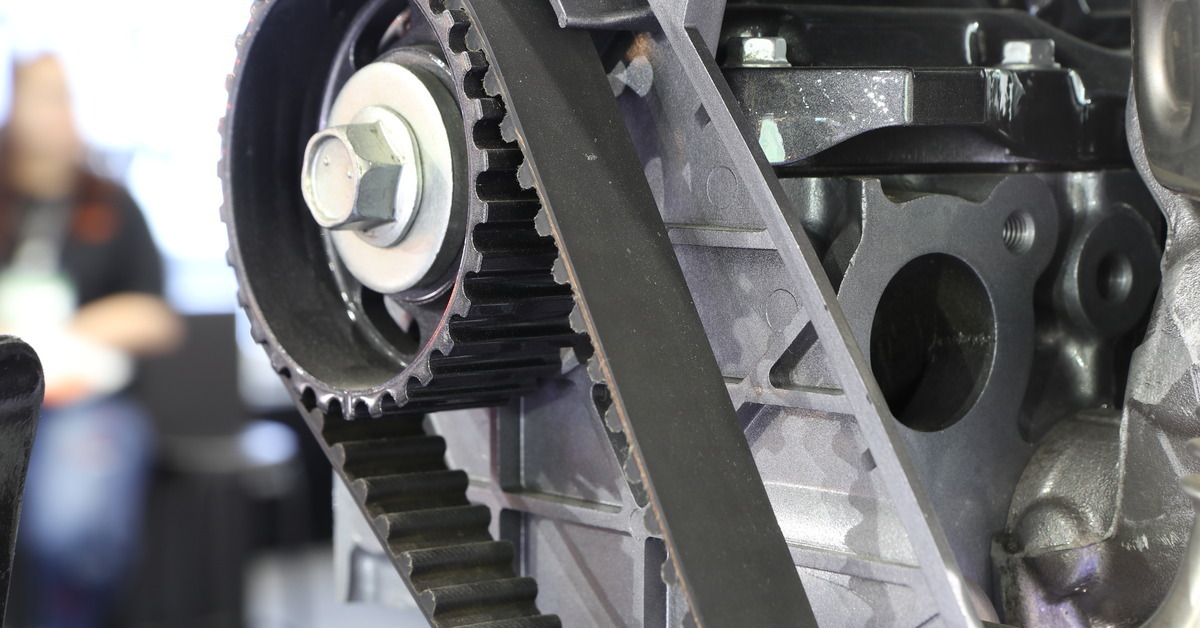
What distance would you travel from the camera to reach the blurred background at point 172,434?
128 inches

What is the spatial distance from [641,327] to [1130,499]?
0.40m

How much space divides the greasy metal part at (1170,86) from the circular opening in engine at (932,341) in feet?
0.59

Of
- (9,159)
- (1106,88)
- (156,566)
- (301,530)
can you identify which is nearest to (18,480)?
(1106,88)

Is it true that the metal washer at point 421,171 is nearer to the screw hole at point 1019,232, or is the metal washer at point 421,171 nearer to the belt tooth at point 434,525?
the belt tooth at point 434,525

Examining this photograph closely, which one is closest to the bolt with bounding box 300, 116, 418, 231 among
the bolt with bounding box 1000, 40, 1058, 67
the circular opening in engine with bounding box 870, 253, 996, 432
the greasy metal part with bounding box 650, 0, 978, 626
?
the greasy metal part with bounding box 650, 0, 978, 626

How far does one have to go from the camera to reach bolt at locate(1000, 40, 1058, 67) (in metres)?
1.06

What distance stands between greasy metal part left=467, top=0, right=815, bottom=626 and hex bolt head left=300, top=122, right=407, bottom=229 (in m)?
0.16

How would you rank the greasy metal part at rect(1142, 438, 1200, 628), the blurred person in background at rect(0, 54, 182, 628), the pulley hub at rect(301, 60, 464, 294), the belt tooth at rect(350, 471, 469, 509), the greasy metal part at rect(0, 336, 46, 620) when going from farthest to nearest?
the blurred person in background at rect(0, 54, 182, 628), the belt tooth at rect(350, 471, 469, 509), the pulley hub at rect(301, 60, 464, 294), the greasy metal part at rect(0, 336, 46, 620), the greasy metal part at rect(1142, 438, 1200, 628)

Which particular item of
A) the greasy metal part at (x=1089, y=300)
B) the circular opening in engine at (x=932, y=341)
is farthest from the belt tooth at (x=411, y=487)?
the greasy metal part at (x=1089, y=300)

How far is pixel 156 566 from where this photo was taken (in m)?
3.67

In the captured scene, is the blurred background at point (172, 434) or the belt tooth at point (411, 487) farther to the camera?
the blurred background at point (172, 434)

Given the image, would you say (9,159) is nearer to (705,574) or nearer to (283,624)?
(283,624)

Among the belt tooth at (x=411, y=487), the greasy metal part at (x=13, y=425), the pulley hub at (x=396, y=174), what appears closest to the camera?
the greasy metal part at (x=13, y=425)

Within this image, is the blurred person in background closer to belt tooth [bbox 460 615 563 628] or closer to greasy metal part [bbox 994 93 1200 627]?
belt tooth [bbox 460 615 563 628]
